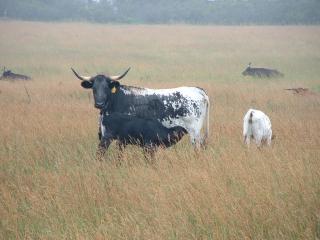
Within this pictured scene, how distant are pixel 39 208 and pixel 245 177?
2641mm

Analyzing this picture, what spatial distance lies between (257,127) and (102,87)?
2.95m

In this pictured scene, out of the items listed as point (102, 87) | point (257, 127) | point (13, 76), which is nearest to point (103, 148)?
point (102, 87)

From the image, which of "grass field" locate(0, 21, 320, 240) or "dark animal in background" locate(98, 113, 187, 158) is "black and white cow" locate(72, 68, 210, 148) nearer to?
"dark animal in background" locate(98, 113, 187, 158)

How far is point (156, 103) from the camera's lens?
871cm

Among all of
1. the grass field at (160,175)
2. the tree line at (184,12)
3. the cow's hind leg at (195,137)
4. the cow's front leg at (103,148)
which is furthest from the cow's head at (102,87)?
the tree line at (184,12)

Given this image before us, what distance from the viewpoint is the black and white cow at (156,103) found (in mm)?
8578

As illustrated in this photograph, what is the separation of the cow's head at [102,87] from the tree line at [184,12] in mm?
52571

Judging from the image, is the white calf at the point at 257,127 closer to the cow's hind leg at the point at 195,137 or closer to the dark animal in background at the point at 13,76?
the cow's hind leg at the point at 195,137

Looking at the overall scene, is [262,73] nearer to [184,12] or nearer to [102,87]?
[102,87]

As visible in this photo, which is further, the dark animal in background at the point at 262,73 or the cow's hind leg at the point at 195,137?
the dark animal in background at the point at 262,73

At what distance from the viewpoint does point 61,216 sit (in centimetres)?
577

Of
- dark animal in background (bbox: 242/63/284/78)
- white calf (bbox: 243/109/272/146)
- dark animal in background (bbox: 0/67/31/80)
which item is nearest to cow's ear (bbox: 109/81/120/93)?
white calf (bbox: 243/109/272/146)

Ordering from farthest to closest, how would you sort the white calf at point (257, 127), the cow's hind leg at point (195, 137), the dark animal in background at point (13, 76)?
the dark animal in background at point (13, 76)
the white calf at point (257, 127)
the cow's hind leg at point (195, 137)

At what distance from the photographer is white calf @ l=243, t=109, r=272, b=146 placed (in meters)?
9.04
